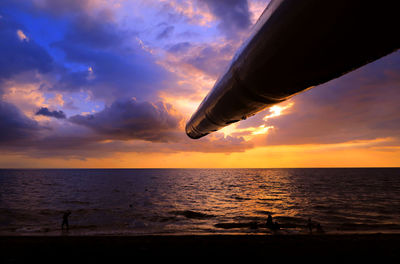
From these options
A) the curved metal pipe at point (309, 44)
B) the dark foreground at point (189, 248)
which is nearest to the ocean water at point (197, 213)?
the dark foreground at point (189, 248)

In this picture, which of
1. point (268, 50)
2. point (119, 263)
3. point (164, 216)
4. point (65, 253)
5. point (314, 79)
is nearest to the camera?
point (268, 50)

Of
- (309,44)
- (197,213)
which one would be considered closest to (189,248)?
(309,44)

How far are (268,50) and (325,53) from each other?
303mm

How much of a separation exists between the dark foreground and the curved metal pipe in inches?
294

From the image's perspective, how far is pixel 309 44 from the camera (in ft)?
3.71

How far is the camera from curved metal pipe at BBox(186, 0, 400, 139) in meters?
0.94

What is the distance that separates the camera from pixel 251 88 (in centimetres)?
167

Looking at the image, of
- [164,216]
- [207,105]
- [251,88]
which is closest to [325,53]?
[251,88]

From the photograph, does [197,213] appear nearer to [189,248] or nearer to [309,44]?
[189,248]

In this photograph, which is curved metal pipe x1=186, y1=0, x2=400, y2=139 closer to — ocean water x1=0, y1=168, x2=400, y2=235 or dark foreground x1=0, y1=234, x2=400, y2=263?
dark foreground x1=0, y1=234, x2=400, y2=263

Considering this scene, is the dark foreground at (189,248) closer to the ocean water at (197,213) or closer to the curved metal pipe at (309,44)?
the ocean water at (197,213)

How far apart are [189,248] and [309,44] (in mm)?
9095

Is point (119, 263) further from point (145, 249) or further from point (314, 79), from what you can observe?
point (314, 79)

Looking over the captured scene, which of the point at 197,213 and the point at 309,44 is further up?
the point at 309,44
